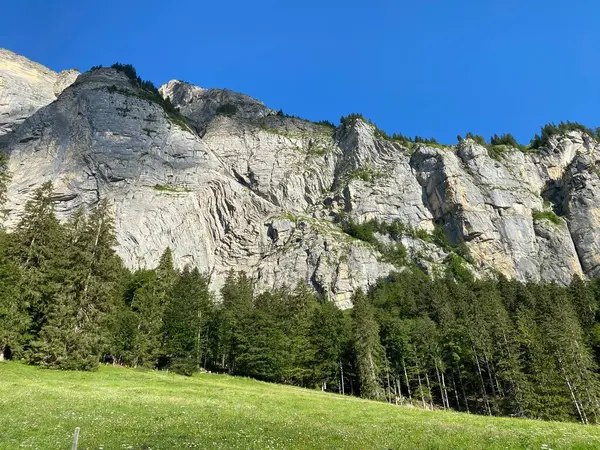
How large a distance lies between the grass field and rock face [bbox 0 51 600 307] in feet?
335

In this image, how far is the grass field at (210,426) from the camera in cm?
1567

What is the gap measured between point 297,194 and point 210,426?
530 ft

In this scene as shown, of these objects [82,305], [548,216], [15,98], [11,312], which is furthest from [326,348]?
[15,98]

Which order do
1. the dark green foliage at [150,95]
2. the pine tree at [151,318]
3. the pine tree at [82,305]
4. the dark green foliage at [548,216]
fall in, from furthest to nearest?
1. the dark green foliage at [150,95]
2. the dark green foliage at [548,216]
3. the pine tree at [151,318]
4. the pine tree at [82,305]

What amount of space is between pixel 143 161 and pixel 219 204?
3265cm

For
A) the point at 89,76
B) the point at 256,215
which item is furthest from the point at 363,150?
the point at 89,76

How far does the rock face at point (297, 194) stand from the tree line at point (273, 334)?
5179cm

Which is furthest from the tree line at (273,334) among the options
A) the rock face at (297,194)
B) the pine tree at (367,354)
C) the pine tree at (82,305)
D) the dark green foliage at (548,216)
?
the dark green foliage at (548,216)

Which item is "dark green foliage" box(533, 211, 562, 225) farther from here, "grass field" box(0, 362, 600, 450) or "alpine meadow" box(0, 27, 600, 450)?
"grass field" box(0, 362, 600, 450)

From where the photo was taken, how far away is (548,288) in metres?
99.3

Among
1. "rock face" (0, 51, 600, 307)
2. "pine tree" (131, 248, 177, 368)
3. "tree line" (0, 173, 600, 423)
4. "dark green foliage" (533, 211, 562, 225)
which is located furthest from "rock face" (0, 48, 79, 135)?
"dark green foliage" (533, 211, 562, 225)

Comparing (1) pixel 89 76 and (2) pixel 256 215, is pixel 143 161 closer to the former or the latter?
(2) pixel 256 215

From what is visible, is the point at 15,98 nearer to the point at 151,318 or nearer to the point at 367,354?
the point at 151,318

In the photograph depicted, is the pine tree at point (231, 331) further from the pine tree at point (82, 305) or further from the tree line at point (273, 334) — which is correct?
the pine tree at point (82, 305)
